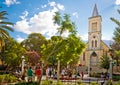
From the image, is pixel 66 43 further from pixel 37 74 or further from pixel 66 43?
pixel 37 74

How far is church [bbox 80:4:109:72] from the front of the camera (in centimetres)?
6750

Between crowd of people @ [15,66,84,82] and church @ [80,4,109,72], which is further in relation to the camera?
church @ [80,4,109,72]

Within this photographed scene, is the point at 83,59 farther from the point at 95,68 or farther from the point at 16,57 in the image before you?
the point at 16,57

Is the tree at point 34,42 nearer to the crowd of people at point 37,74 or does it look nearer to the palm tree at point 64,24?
the crowd of people at point 37,74

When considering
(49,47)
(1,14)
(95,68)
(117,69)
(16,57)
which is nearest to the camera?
(49,47)

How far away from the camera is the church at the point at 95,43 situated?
67500 mm

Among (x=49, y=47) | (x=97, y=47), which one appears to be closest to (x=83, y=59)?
(x=97, y=47)

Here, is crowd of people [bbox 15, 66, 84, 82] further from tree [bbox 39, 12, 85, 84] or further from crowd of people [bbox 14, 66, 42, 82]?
tree [bbox 39, 12, 85, 84]

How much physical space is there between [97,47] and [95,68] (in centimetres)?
547

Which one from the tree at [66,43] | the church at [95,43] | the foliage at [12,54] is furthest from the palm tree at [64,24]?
the church at [95,43]

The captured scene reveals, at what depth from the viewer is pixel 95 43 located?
226ft

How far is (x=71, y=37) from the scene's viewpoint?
62.1ft

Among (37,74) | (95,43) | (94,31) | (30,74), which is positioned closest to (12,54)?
(37,74)

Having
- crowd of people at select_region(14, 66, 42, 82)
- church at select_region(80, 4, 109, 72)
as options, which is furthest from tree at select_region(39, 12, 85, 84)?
church at select_region(80, 4, 109, 72)
